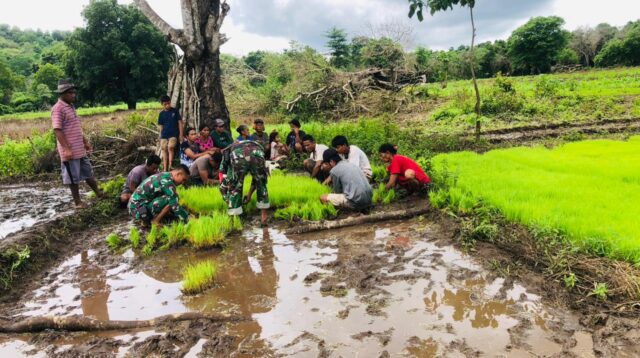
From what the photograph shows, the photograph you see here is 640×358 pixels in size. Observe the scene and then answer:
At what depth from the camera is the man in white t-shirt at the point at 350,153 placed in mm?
7117

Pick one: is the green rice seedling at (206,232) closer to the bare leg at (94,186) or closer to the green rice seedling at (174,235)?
the green rice seedling at (174,235)

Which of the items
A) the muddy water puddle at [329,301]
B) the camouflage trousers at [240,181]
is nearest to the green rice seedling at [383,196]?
the muddy water puddle at [329,301]

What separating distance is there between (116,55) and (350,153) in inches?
1095

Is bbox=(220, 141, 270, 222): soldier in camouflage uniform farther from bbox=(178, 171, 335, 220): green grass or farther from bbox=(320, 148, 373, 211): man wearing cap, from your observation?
bbox=(320, 148, 373, 211): man wearing cap

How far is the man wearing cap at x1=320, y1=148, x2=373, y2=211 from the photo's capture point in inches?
252

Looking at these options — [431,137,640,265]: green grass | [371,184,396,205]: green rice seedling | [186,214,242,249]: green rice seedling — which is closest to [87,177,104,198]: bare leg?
[186,214,242,249]: green rice seedling

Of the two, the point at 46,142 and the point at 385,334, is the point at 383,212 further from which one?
the point at 46,142

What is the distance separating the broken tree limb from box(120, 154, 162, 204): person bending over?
7.77 ft

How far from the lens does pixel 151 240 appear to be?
18.0 feet

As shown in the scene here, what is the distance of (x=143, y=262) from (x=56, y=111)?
10.3ft

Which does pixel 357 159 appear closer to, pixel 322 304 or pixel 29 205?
pixel 322 304

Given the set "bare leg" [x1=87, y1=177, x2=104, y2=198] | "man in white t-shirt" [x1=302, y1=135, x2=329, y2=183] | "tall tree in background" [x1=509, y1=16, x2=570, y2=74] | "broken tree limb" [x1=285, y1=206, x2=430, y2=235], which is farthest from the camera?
"tall tree in background" [x1=509, y1=16, x2=570, y2=74]

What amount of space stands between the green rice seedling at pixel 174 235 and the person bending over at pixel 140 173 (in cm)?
129

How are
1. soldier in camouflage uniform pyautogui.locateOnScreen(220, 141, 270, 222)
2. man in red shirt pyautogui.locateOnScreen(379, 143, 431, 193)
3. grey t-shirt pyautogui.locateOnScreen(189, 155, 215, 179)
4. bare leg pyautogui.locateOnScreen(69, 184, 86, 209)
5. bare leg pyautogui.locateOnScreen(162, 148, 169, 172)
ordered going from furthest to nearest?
bare leg pyautogui.locateOnScreen(162, 148, 169, 172) < grey t-shirt pyautogui.locateOnScreen(189, 155, 215, 179) < bare leg pyautogui.locateOnScreen(69, 184, 86, 209) < man in red shirt pyautogui.locateOnScreen(379, 143, 431, 193) < soldier in camouflage uniform pyautogui.locateOnScreen(220, 141, 270, 222)
